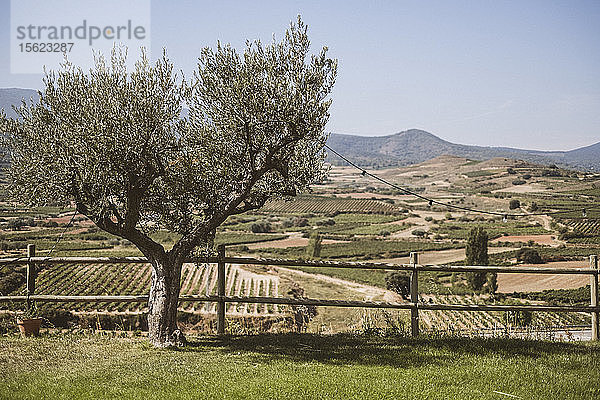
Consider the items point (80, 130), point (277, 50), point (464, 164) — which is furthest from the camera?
point (464, 164)

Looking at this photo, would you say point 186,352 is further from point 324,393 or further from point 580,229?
point 580,229

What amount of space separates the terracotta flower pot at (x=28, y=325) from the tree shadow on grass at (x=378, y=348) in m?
2.96

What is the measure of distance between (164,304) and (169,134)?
2.76 meters

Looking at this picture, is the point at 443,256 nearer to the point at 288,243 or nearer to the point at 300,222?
the point at 288,243

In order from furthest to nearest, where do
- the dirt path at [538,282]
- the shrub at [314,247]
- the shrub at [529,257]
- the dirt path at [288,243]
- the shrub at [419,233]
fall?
the shrub at [419,233]
the dirt path at [288,243]
the shrub at [314,247]
the shrub at [529,257]
the dirt path at [538,282]

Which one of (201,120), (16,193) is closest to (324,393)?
(201,120)

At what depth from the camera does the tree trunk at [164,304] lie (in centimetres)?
878

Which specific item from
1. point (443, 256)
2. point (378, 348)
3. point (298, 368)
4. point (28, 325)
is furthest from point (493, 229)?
point (298, 368)

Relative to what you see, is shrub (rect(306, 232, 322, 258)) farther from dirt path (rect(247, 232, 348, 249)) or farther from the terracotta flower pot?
the terracotta flower pot

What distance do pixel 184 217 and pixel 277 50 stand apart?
10.6 ft

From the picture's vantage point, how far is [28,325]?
959 cm

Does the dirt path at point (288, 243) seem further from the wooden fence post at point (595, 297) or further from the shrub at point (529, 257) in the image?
the wooden fence post at point (595, 297)

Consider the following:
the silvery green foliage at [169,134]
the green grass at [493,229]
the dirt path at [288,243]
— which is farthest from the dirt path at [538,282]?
the silvery green foliage at [169,134]

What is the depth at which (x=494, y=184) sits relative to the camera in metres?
139
